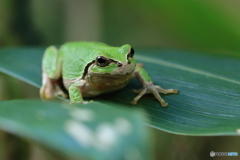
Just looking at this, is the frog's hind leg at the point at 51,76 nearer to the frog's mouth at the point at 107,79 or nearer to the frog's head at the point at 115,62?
the frog's mouth at the point at 107,79

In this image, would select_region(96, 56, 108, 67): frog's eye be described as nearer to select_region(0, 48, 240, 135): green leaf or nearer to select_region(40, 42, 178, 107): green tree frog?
select_region(40, 42, 178, 107): green tree frog

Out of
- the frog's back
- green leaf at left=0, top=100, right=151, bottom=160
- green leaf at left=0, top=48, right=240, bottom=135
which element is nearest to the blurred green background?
green leaf at left=0, top=48, right=240, bottom=135

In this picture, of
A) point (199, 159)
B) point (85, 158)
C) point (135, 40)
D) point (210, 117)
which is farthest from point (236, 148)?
point (135, 40)

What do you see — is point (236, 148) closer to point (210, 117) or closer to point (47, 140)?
point (210, 117)

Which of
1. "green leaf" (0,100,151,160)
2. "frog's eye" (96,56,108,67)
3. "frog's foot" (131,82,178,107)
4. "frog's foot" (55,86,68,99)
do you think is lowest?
"frog's foot" (55,86,68,99)

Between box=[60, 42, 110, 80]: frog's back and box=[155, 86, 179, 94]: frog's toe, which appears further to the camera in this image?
box=[60, 42, 110, 80]: frog's back

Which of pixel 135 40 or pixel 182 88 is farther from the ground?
pixel 182 88

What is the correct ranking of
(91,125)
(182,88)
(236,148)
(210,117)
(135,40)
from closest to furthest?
(91,125) < (210,117) < (182,88) < (236,148) < (135,40)
